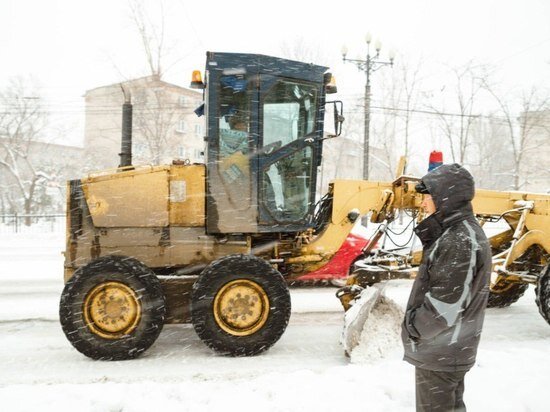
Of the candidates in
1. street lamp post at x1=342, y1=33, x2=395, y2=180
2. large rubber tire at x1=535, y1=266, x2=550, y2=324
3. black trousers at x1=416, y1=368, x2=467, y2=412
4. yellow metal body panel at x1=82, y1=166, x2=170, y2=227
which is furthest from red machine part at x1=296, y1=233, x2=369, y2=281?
street lamp post at x1=342, y1=33, x2=395, y2=180

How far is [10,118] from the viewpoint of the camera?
88.6ft

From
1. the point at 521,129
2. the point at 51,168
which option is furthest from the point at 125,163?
the point at 51,168

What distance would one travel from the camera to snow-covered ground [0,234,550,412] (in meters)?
3.39

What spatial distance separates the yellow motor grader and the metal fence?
17.3m

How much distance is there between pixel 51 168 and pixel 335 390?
1313 inches

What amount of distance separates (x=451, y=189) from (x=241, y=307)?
276 centimetres

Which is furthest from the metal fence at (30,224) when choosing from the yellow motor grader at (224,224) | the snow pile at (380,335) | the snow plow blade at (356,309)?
the snow pile at (380,335)

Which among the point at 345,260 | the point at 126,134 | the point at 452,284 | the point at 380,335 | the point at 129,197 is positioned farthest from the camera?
the point at 345,260

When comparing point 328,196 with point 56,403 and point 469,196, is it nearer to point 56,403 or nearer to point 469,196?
point 469,196

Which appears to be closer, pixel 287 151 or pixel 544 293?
pixel 287 151

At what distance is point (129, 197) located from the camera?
4.79 meters

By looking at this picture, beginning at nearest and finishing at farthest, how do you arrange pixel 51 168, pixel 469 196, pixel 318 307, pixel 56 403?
pixel 469 196
pixel 56 403
pixel 318 307
pixel 51 168

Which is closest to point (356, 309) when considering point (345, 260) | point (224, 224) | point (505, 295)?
point (224, 224)

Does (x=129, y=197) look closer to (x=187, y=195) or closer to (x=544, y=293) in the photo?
(x=187, y=195)
